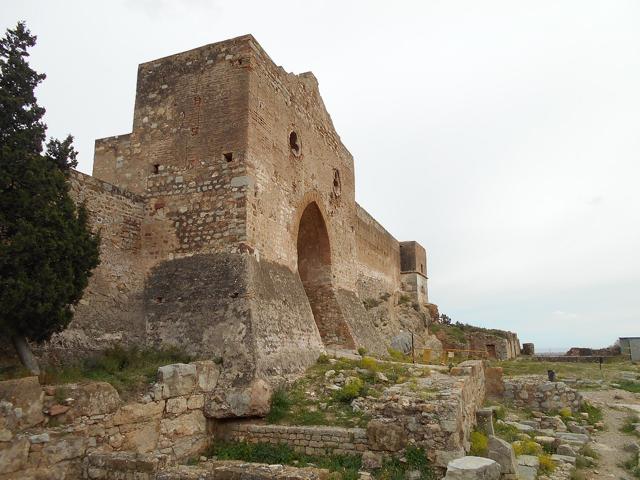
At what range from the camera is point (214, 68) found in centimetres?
1024

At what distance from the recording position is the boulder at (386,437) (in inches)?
276

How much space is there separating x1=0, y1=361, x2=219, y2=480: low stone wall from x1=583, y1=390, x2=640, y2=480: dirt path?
647cm

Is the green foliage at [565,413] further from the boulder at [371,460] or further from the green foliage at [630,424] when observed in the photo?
the boulder at [371,460]

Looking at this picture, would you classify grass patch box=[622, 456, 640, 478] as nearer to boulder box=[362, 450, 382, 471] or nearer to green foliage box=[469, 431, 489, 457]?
green foliage box=[469, 431, 489, 457]

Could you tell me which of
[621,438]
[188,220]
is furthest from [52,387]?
[621,438]

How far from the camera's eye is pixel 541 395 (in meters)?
13.5

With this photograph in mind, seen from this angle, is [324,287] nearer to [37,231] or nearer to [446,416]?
[446,416]

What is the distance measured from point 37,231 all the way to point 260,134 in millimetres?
4967

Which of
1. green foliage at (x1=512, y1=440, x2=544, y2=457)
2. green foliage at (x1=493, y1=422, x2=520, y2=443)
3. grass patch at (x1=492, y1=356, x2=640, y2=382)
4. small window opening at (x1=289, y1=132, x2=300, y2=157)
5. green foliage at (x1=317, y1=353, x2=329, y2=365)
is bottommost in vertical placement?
green foliage at (x1=512, y1=440, x2=544, y2=457)

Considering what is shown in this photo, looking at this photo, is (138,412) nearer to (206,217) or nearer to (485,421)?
(206,217)

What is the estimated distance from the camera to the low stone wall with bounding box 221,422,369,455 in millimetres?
7223

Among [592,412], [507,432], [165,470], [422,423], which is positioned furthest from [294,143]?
[592,412]

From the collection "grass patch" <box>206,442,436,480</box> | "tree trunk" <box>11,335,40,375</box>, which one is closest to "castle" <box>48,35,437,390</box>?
"tree trunk" <box>11,335,40,375</box>

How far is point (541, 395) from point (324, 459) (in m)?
8.77
